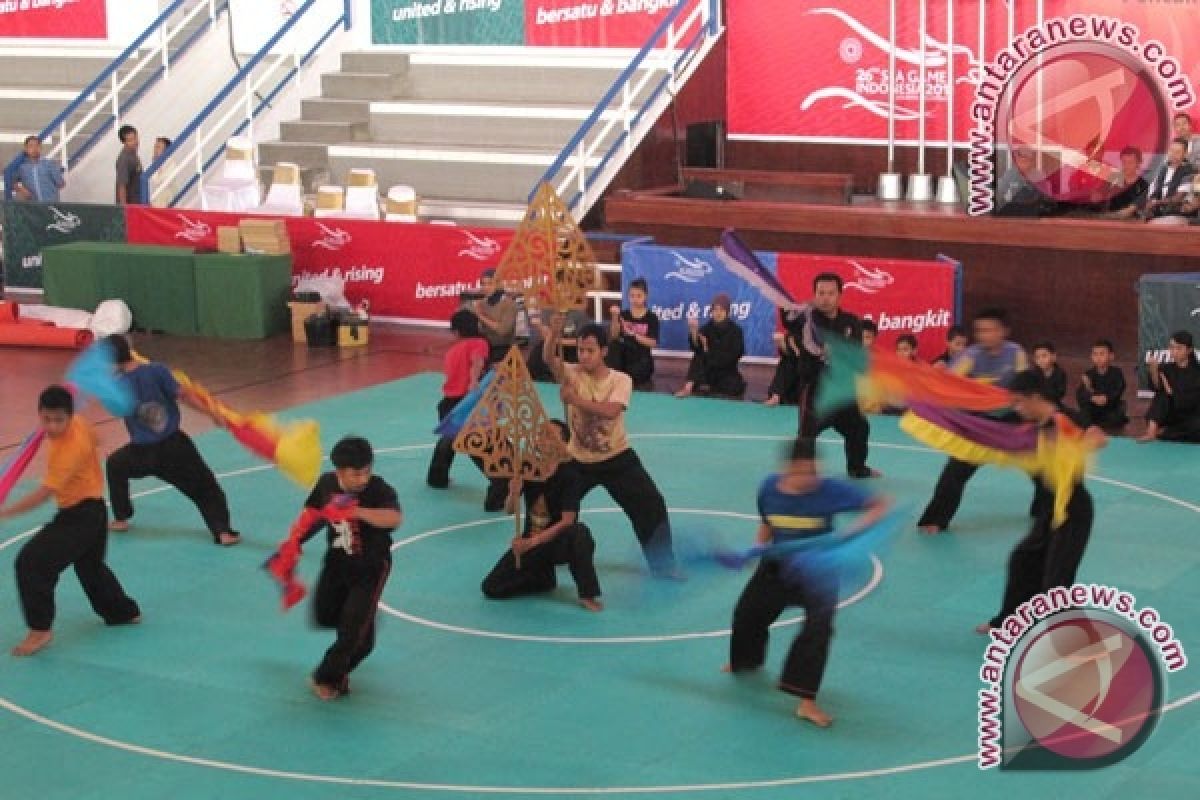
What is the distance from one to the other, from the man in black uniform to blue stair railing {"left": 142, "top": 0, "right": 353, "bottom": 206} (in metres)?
15.7

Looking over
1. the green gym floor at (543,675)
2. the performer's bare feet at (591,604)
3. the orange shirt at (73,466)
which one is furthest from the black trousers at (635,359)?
the orange shirt at (73,466)

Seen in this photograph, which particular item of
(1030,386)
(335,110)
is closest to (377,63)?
(335,110)

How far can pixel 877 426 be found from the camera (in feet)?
68.3

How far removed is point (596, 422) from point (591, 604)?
131 cm

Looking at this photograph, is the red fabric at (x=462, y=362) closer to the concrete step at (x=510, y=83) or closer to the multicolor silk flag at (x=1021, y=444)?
the multicolor silk flag at (x=1021, y=444)

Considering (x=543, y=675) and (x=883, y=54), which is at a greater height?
(x=883, y=54)

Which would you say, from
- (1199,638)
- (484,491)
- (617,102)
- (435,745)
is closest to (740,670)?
(435,745)

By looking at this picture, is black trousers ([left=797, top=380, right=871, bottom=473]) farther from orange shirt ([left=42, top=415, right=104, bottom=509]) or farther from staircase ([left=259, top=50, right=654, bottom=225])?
staircase ([left=259, top=50, right=654, bottom=225])

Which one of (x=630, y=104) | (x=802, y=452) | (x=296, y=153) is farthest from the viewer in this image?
(x=296, y=153)

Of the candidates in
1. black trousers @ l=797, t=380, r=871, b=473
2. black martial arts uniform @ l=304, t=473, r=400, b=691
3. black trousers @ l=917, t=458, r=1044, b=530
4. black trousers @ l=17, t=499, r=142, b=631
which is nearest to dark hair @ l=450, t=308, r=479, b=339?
black trousers @ l=797, t=380, r=871, b=473

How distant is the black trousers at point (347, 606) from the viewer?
41.6 feet

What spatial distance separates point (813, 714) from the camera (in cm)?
1236

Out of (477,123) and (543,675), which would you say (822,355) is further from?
(477,123)

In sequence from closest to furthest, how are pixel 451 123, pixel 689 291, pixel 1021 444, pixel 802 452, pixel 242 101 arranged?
pixel 802 452 → pixel 1021 444 → pixel 689 291 → pixel 451 123 → pixel 242 101
